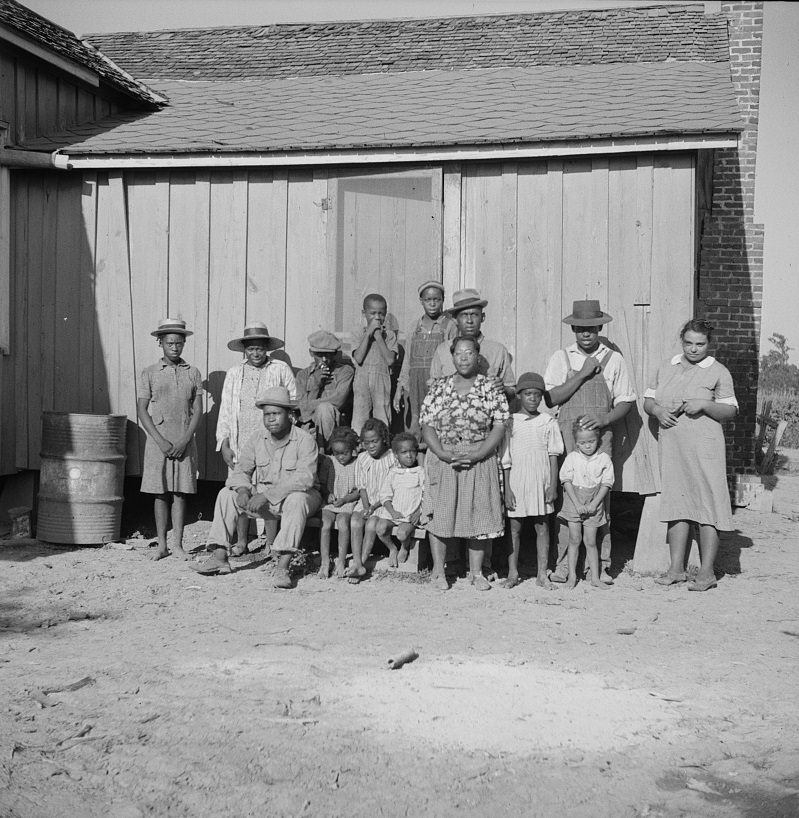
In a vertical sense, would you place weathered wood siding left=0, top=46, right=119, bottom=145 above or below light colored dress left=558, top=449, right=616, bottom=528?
above

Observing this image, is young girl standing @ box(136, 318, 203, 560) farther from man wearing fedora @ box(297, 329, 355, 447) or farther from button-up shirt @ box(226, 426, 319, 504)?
man wearing fedora @ box(297, 329, 355, 447)

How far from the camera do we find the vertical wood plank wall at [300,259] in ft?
26.0

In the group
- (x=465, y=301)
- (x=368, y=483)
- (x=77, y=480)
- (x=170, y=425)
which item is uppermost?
(x=465, y=301)

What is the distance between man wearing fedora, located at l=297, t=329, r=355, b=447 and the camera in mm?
7926

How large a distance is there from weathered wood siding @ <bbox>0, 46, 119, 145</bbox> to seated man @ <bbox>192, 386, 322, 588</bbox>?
364cm

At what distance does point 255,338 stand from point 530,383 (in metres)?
2.31

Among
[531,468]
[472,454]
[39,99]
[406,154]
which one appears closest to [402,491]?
[472,454]

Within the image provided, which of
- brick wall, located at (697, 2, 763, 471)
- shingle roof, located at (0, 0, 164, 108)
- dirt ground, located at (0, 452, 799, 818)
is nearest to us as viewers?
dirt ground, located at (0, 452, 799, 818)

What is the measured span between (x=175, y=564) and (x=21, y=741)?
3.75 m

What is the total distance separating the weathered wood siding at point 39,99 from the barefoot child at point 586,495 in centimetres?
560

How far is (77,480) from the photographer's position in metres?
8.38

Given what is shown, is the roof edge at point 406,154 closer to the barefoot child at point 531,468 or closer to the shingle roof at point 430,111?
the shingle roof at point 430,111

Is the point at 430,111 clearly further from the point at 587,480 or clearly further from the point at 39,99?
the point at 587,480

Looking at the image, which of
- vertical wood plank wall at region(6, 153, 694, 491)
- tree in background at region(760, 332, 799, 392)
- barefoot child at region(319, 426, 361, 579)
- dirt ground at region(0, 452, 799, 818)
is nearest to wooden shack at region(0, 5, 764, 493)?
vertical wood plank wall at region(6, 153, 694, 491)
